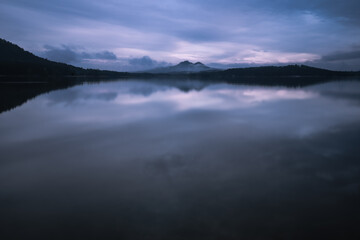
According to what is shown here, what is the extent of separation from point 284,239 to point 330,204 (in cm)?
206

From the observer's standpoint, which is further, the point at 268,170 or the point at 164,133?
the point at 164,133

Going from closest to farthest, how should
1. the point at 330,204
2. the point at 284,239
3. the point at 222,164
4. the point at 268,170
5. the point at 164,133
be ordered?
the point at 284,239
the point at 330,204
the point at 268,170
the point at 222,164
the point at 164,133

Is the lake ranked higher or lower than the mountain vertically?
lower

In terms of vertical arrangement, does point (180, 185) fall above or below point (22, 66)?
below

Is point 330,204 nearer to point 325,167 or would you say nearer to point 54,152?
point 325,167

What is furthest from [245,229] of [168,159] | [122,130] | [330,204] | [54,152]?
[122,130]

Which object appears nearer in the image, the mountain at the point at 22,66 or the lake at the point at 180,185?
the lake at the point at 180,185

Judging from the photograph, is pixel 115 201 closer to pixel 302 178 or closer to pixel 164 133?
pixel 302 178

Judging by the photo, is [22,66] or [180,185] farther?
[22,66]

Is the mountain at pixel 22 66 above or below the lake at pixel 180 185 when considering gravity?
above

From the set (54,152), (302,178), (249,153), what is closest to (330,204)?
(302,178)

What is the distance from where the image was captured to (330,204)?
5719 millimetres

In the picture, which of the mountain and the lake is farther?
the mountain

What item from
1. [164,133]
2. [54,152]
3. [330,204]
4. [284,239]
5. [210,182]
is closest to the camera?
[284,239]
